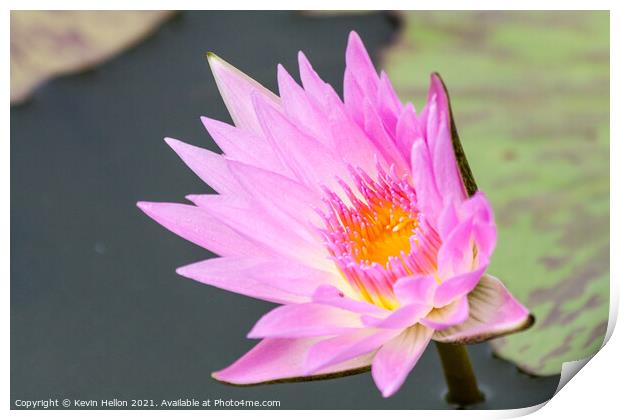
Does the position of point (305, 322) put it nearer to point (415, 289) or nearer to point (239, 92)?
point (415, 289)

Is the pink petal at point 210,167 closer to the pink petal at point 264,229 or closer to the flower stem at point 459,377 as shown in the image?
the pink petal at point 264,229

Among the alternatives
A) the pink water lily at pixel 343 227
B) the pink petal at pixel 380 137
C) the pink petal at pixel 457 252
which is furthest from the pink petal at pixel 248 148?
the pink petal at pixel 457 252

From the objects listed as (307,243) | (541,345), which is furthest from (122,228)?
(541,345)

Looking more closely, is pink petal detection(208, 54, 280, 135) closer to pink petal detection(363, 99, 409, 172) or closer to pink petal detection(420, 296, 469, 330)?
pink petal detection(363, 99, 409, 172)

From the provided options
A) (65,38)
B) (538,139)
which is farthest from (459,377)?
(65,38)

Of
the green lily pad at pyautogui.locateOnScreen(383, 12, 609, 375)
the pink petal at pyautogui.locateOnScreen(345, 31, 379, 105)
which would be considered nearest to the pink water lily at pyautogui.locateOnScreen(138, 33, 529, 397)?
the pink petal at pyautogui.locateOnScreen(345, 31, 379, 105)

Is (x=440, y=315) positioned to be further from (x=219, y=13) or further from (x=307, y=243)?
(x=219, y=13)

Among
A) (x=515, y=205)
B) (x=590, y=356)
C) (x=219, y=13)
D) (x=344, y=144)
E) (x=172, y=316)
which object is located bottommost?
(x=590, y=356)
